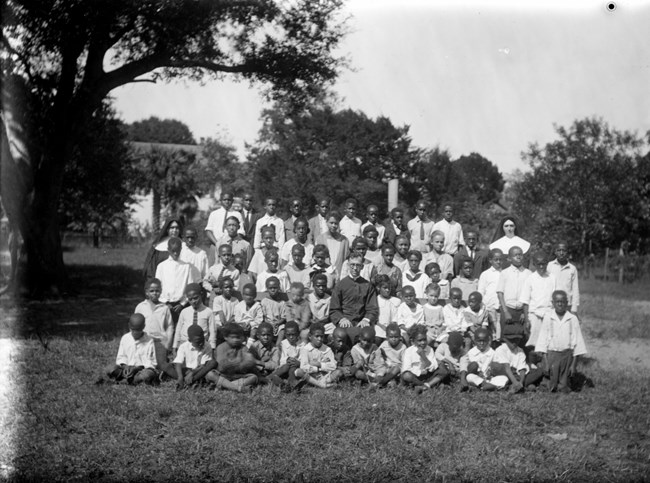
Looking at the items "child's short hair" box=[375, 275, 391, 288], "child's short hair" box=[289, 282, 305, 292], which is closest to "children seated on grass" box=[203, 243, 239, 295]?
"child's short hair" box=[289, 282, 305, 292]

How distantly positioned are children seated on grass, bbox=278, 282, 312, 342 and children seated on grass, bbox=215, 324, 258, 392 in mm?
750

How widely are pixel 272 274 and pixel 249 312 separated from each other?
71 centimetres

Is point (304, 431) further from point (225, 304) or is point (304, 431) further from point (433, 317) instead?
point (433, 317)

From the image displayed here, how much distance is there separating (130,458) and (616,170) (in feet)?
75.4

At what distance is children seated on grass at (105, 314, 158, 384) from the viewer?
23.2 feet

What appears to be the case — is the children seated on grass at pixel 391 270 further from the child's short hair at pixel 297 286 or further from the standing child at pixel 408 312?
the child's short hair at pixel 297 286

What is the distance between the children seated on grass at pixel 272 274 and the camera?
8.37 m

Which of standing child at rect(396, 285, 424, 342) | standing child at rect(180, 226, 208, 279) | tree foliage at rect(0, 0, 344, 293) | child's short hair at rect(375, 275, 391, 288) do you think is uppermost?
→ tree foliage at rect(0, 0, 344, 293)

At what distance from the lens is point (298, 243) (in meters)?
8.85

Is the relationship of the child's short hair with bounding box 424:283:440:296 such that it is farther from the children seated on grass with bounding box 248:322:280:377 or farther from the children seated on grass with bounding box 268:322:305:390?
the children seated on grass with bounding box 248:322:280:377

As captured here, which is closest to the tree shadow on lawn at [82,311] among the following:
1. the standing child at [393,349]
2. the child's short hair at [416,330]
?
the standing child at [393,349]

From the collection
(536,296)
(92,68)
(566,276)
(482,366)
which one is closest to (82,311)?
(92,68)

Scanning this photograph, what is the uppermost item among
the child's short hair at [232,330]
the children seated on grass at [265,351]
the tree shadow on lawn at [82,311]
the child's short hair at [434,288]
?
the child's short hair at [434,288]

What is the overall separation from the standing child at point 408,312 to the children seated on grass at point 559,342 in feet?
4.75
